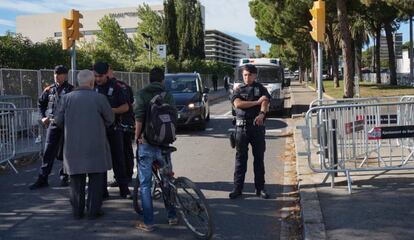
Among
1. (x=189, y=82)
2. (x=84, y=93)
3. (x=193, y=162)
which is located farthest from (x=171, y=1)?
(x=84, y=93)

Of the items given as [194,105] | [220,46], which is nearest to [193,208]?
[194,105]

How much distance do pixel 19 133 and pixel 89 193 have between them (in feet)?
16.9

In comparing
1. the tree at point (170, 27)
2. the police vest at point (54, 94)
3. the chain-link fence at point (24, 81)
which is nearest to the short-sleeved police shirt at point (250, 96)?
the police vest at point (54, 94)

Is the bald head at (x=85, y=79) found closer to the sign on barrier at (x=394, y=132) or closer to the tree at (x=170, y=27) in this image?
the sign on barrier at (x=394, y=132)

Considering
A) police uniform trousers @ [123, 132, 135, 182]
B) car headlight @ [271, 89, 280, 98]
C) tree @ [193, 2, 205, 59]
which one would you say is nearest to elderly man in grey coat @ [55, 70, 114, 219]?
police uniform trousers @ [123, 132, 135, 182]

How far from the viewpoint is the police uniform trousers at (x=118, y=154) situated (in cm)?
734

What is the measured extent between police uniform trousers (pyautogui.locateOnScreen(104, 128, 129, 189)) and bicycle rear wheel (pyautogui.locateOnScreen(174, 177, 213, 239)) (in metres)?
1.90

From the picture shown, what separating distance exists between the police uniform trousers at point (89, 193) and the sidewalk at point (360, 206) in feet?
8.11

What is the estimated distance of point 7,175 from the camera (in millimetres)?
9617

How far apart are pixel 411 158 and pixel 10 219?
18.9 ft

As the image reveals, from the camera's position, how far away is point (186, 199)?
5598mm

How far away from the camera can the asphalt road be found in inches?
233

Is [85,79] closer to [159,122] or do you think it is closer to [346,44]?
[159,122]

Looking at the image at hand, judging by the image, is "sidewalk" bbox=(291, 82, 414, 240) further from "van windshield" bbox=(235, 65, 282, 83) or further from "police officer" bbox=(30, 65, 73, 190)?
"van windshield" bbox=(235, 65, 282, 83)
